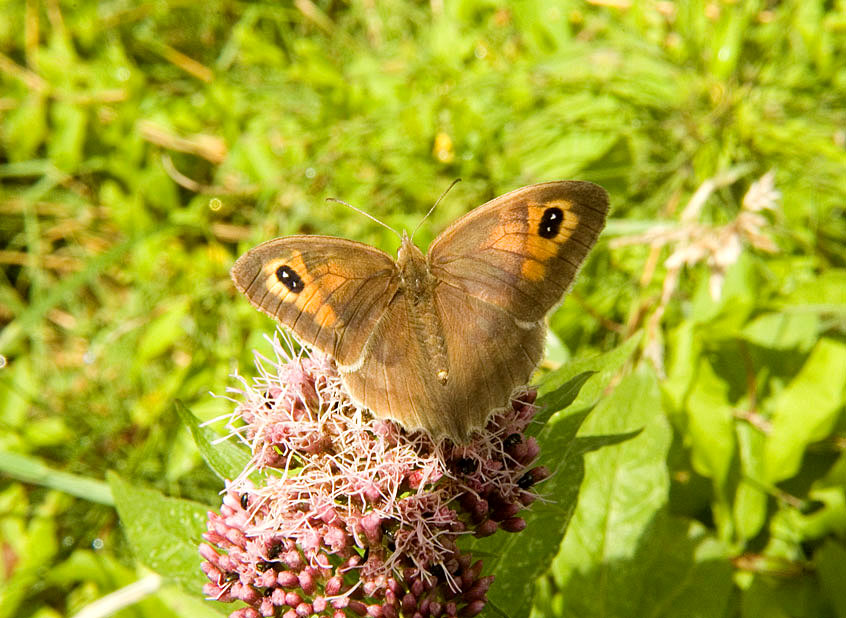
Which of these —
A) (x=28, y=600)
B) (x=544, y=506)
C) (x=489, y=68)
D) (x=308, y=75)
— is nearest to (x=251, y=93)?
(x=308, y=75)

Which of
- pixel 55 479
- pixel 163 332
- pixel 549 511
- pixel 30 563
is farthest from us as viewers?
pixel 163 332

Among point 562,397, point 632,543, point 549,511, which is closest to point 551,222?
point 562,397

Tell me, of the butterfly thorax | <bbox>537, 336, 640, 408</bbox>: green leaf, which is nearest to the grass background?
<bbox>537, 336, 640, 408</bbox>: green leaf

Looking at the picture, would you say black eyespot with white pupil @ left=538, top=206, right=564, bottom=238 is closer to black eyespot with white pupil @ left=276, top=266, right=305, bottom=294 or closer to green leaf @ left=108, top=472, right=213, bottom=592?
black eyespot with white pupil @ left=276, top=266, right=305, bottom=294

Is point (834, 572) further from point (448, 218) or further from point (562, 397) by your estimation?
point (448, 218)

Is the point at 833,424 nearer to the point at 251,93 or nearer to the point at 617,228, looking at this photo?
the point at 617,228

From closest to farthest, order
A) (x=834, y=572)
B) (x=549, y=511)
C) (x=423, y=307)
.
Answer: (x=423, y=307) < (x=549, y=511) < (x=834, y=572)

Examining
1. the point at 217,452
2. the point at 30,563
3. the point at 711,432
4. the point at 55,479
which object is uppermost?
the point at 711,432

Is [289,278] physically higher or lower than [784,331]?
lower
